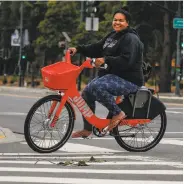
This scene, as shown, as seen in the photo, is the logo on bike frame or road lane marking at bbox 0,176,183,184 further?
the logo on bike frame

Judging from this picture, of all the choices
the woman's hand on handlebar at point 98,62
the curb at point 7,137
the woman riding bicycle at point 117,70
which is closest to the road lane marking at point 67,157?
the woman riding bicycle at point 117,70

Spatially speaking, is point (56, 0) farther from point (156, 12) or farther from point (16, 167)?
point (16, 167)

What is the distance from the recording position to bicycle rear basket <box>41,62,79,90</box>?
7418 mm

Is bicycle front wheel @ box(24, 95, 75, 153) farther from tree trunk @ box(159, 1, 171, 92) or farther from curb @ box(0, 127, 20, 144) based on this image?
tree trunk @ box(159, 1, 171, 92)

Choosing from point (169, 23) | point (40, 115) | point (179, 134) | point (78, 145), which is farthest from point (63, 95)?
point (169, 23)

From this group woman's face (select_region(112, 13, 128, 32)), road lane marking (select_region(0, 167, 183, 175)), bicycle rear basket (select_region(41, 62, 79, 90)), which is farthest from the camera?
woman's face (select_region(112, 13, 128, 32))

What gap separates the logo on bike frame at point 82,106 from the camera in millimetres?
7746

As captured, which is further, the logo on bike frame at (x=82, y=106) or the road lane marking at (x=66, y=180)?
the logo on bike frame at (x=82, y=106)

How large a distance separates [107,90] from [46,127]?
34.6 inches

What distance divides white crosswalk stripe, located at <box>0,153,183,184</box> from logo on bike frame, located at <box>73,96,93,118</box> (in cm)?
53

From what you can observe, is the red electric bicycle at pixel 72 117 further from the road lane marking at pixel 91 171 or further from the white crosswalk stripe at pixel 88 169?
the road lane marking at pixel 91 171

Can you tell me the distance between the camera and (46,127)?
762 centimetres

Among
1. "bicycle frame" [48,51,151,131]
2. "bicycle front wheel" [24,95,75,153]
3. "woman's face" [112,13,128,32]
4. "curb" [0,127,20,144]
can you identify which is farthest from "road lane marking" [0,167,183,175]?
"curb" [0,127,20,144]

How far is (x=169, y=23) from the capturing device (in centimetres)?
3822
